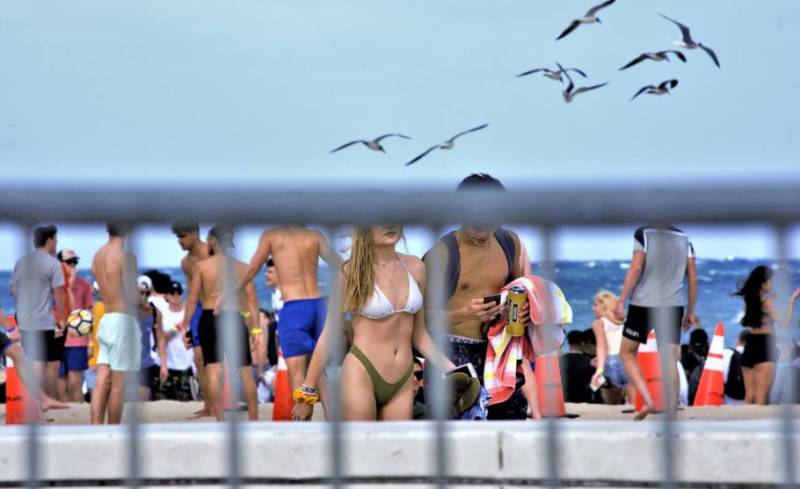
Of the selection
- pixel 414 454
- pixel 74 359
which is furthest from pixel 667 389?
pixel 74 359

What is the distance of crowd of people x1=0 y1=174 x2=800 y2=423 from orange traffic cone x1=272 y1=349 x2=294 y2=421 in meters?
0.56

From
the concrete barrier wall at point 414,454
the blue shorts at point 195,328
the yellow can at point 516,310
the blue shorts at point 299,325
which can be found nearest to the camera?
the concrete barrier wall at point 414,454

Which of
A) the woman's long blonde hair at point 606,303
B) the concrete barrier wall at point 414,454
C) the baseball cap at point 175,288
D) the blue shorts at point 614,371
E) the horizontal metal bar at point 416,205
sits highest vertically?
the baseball cap at point 175,288

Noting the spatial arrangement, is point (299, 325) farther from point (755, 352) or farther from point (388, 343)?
point (755, 352)

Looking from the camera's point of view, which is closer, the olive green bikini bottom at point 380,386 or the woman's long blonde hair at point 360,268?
the woman's long blonde hair at point 360,268

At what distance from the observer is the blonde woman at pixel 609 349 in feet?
41.7

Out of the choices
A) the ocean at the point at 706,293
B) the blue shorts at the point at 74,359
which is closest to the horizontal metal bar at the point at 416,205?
the blue shorts at the point at 74,359

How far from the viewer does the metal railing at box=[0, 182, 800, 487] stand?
9.22 ft

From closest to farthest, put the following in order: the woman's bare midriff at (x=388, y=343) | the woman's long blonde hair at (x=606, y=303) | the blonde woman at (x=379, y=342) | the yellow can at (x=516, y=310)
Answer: the blonde woman at (x=379, y=342) < the woman's bare midriff at (x=388, y=343) < the yellow can at (x=516, y=310) < the woman's long blonde hair at (x=606, y=303)

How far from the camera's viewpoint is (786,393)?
293cm

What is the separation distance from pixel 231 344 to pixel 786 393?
43.4 inches

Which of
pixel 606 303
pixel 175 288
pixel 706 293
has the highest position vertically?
pixel 706 293

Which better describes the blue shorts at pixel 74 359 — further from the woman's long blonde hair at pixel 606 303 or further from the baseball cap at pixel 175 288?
the woman's long blonde hair at pixel 606 303

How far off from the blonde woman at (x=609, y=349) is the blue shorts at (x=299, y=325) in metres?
3.63
